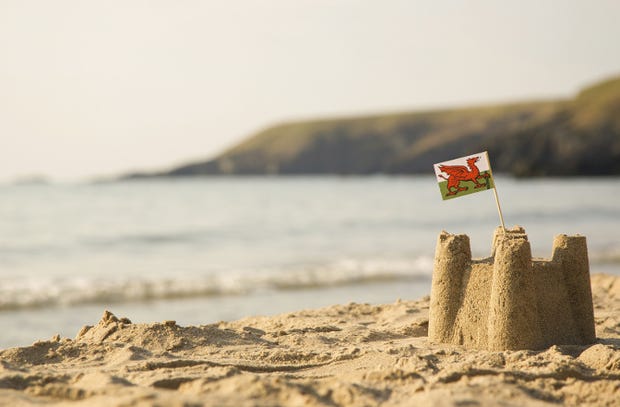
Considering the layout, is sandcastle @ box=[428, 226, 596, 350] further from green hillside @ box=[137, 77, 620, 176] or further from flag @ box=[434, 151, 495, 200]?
green hillside @ box=[137, 77, 620, 176]

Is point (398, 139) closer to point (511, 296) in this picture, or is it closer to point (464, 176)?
point (464, 176)

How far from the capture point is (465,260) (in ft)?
19.7

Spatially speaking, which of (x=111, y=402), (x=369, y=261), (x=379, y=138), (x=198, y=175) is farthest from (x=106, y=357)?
(x=379, y=138)

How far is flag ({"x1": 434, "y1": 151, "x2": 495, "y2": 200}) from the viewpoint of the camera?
6.05 meters

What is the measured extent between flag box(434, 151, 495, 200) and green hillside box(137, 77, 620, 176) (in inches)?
2960

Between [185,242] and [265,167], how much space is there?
103 m

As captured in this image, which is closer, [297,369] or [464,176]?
[297,369]

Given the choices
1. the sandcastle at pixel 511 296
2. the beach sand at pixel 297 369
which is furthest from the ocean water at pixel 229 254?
the sandcastle at pixel 511 296

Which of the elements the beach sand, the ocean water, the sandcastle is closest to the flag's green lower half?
the sandcastle

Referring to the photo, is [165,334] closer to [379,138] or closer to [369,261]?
[369,261]

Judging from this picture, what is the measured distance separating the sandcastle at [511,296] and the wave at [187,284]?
7.45 m

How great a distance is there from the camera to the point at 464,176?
20.0 ft

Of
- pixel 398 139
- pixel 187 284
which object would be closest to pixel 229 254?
pixel 187 284

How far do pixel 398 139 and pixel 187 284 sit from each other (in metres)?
115
